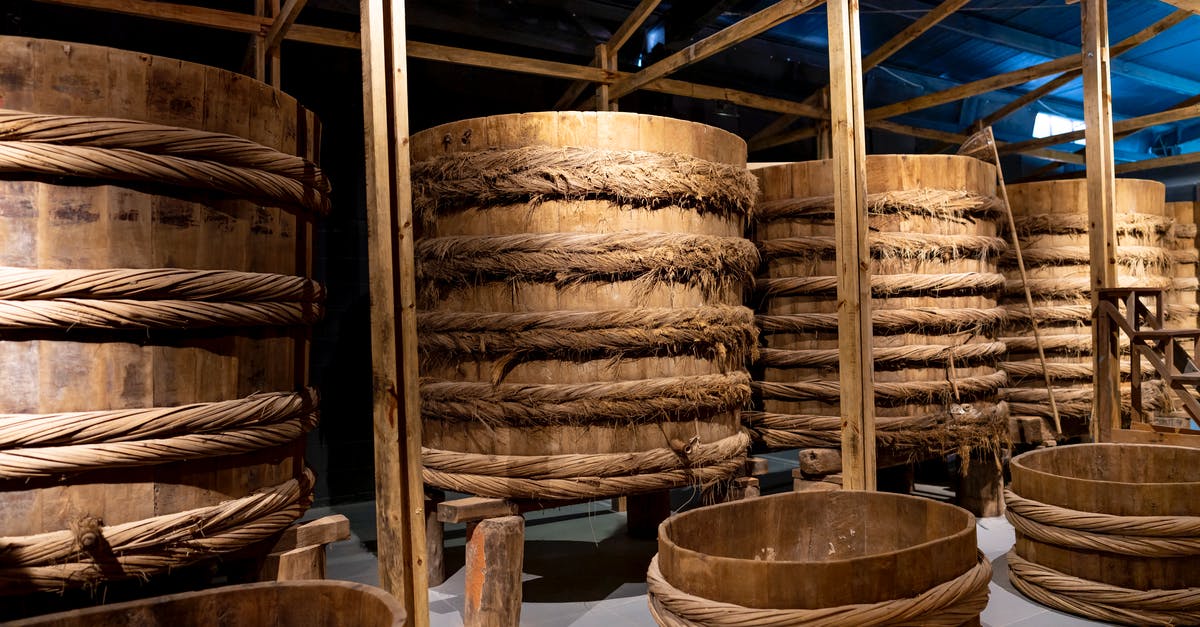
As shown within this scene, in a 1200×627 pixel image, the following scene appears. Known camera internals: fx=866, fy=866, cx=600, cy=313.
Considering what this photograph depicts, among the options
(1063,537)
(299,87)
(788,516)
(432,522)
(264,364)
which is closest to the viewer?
(264,364)

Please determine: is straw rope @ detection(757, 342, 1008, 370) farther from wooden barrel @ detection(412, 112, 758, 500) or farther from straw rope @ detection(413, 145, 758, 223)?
straw rope @ detection(413, 145, 758, 223)

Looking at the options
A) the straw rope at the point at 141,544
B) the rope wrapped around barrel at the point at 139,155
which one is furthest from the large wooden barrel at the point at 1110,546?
the rope wrapped around barrel at the point at 139,155

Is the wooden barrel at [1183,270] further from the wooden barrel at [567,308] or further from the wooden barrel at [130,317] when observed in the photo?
the wooden barrel at [130,317]

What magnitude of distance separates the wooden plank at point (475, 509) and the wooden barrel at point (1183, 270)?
18.1ft

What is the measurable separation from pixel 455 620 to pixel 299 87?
3589 millimetres

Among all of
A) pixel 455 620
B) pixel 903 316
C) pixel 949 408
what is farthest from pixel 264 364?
pixel 949 408

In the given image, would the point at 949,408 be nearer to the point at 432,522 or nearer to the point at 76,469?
the point at 432,522

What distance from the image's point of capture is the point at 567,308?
134 inches

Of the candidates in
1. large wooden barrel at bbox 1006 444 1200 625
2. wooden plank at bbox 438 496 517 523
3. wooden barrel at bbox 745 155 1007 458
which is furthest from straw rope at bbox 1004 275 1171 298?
wooden plank at bbox 438 496 517 523

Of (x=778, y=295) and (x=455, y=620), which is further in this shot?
(x=778, y=295)

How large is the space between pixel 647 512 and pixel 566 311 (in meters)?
1.78

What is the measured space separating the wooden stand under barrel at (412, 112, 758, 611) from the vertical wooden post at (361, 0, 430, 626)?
0.61 m

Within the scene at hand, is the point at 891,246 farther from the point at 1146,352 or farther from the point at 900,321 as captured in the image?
the point at 1146,352

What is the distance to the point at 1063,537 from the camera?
3342mm
